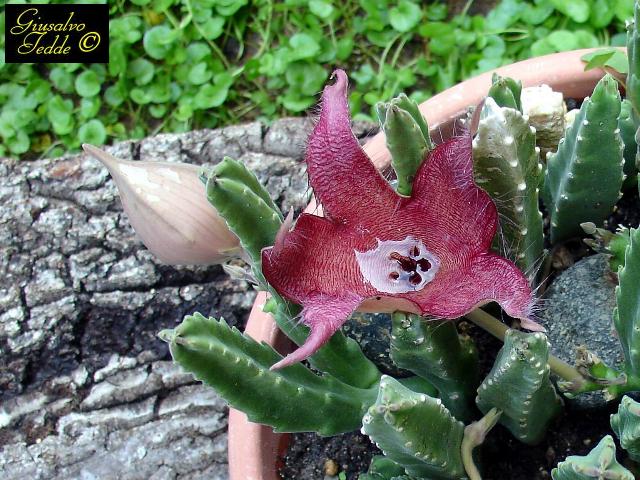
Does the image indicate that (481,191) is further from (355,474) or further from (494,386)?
(355,474)

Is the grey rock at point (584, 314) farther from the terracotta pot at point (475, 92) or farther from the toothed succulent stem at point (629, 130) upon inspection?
the terracotta pot at point (475, 92)

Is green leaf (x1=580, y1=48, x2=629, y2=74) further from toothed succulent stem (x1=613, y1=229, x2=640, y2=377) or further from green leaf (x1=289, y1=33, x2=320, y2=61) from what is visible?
green leaf (x1=289, y1=33, x2=320, y2=61)

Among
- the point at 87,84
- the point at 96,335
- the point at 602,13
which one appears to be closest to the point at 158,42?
the point at 87,84

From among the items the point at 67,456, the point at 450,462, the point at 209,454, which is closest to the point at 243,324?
the point at 209,454

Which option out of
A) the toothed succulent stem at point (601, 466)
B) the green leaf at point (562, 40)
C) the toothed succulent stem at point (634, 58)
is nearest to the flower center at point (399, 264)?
the toothed succulent stem at point (601, 466)

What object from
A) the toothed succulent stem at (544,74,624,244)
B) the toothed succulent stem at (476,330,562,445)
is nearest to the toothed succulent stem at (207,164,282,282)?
the toothed succulent stem at (476,330,562,445)
